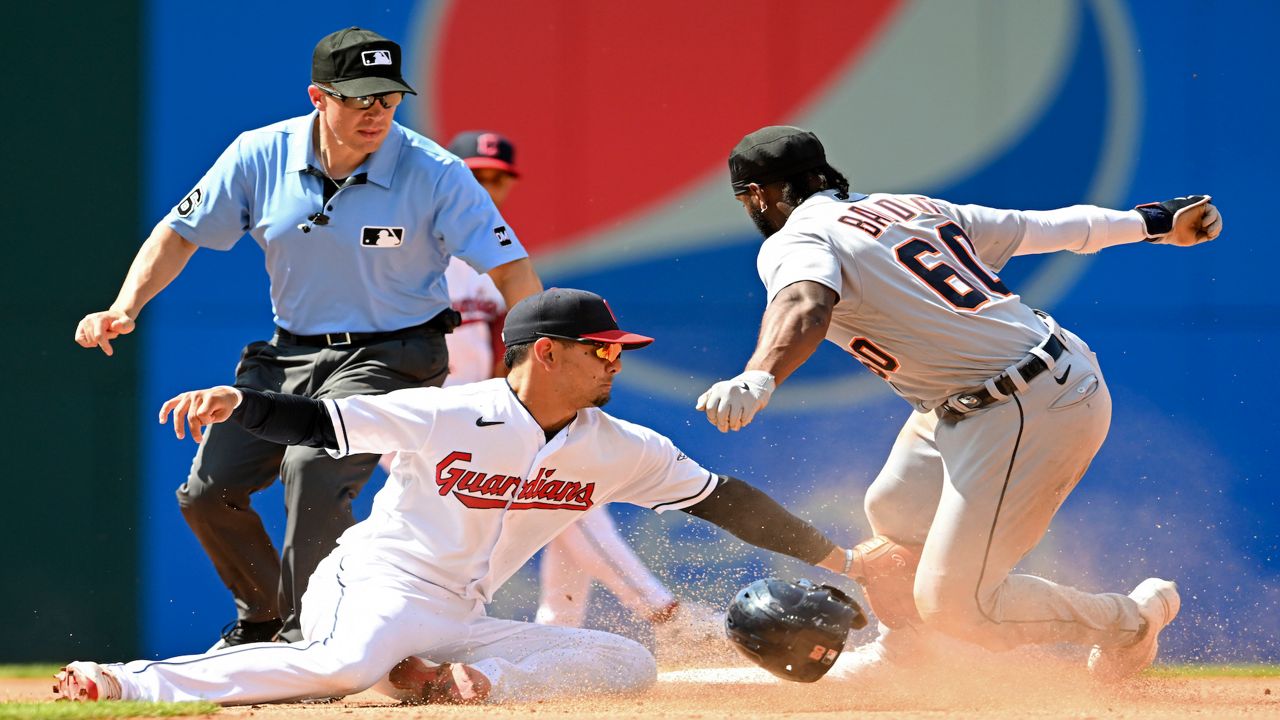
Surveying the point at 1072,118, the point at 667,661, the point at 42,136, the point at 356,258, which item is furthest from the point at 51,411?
the point at 1072,118

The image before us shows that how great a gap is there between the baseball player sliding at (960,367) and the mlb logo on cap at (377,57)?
1149 mm

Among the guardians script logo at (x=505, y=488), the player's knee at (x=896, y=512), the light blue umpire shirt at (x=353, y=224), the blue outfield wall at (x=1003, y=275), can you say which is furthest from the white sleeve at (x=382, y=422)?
the blue outfield wall at (x=1003, y=275)

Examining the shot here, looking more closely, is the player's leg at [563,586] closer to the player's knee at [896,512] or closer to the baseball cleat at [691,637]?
the baseball cleat at [691,637]

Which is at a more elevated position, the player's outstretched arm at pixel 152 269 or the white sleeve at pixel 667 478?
the player's outstretched arm at pixel 152 269

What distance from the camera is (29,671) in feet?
20.5

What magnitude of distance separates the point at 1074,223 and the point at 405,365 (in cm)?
211

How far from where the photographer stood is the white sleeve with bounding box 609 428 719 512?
423 centimetres

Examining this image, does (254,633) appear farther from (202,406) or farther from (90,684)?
(202,406)

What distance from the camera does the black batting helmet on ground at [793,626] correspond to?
13.3 ft

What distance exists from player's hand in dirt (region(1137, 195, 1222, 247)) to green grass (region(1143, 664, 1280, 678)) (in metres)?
1.90

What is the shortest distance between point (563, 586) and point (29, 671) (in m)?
2.34

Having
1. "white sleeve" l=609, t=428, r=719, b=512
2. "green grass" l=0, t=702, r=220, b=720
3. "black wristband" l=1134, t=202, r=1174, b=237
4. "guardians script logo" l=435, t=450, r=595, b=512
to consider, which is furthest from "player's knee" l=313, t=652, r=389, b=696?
"black wristband" l=1134, t=202, r=1174, b=237

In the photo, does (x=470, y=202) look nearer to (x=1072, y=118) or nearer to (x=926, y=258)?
(x=926, y=258)

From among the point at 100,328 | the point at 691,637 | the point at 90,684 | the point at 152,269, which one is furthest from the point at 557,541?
the point at 90,684
